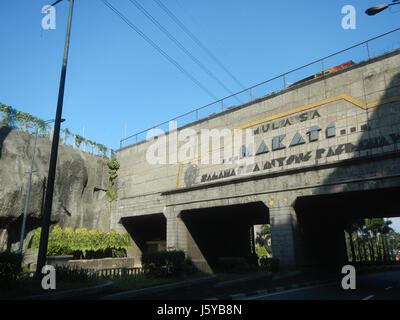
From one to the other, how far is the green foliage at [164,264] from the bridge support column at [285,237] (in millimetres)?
9210

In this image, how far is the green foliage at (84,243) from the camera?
29.5m

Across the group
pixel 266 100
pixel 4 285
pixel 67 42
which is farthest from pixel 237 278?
pixel 266 100

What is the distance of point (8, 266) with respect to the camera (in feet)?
34.0

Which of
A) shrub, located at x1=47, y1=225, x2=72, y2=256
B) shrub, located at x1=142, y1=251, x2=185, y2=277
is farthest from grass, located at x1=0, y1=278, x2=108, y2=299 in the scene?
shrub, located at x1=47, y1=225, x2=72, y2=256

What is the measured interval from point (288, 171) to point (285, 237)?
454 centimetres

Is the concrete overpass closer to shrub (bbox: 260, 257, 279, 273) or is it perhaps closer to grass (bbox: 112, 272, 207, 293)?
shrub (bbox: 260, 257, 279, 273)

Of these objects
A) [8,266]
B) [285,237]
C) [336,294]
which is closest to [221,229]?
[285,237]

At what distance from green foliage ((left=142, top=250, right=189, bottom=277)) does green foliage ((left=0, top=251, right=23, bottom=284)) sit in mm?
5861

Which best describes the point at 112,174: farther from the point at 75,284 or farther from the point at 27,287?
the point at 27,287

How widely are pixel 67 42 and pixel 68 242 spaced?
A: 2294cm

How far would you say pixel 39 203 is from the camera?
A: 35.0 m

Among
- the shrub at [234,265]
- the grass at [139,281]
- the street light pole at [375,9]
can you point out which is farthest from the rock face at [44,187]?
the street light pole at [375,9]

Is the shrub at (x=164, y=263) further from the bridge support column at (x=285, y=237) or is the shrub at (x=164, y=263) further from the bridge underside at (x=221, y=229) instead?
the bridge underside at (x=221, y=229)
